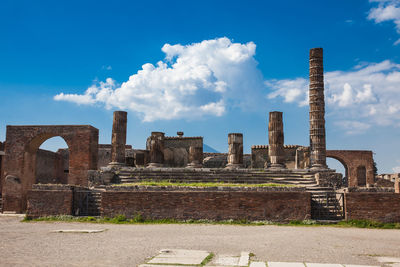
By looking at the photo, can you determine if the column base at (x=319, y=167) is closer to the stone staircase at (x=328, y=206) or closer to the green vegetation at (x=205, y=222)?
the stone staircase at (x=328, y=206)

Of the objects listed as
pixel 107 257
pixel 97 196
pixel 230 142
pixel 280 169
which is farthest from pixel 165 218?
pixel 230 142

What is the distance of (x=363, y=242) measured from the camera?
775 cm

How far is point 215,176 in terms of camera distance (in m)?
15.6

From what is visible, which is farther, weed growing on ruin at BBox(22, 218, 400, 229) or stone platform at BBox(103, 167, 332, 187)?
stone platform at BBox(103, 167, 332, 187)

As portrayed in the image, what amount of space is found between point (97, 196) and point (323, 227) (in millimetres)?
7597

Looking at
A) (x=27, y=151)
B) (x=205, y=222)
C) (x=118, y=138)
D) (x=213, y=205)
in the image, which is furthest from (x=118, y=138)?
(x=205, y=222)

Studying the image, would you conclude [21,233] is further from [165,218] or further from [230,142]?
[230,142]

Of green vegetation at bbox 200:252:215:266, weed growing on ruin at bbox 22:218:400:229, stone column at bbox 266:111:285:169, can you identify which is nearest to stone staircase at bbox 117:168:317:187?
stone column at bbox 266:111:285:169

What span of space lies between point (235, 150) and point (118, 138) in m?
5.85

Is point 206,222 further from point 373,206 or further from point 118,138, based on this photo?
point 118,138

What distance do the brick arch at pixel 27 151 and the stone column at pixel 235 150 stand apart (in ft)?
22.5

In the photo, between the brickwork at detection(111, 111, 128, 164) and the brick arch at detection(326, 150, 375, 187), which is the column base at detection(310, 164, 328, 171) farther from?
the brick arch at detection(326, 150, 375, 187)

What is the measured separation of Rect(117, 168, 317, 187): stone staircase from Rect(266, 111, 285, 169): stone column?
2042mm

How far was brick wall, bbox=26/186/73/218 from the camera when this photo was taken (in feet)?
39.6
